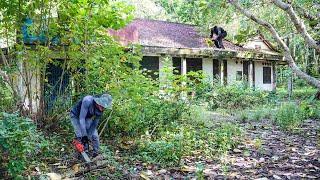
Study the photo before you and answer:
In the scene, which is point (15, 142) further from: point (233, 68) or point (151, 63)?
point (233, 68)

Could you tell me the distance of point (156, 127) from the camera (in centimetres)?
941

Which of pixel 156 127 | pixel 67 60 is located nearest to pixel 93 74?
pixel 67 60

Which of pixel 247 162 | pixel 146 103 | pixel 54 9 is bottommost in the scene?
pixel 247 162

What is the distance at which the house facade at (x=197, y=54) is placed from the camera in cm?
1833

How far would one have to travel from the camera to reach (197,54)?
19.4m

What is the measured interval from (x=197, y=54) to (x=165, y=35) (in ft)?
8.03

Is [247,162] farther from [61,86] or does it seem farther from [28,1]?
[28,1]

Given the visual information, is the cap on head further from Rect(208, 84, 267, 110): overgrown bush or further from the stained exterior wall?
the stained exterior wall

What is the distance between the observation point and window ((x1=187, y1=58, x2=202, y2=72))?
70.1 ft

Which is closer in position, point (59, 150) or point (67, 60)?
point (59, 150)

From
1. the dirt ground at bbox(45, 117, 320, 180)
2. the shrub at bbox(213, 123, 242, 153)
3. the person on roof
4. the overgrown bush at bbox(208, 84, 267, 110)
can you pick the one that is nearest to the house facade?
the person on roof

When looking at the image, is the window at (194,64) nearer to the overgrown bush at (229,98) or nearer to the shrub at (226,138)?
the overgrown bush at (229,98)

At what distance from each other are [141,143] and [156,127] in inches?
44.1

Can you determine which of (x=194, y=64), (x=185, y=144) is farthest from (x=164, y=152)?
(x=194, y=64)
